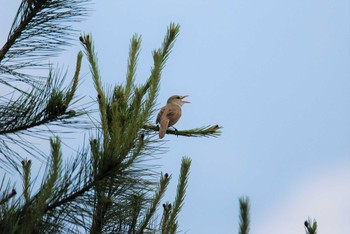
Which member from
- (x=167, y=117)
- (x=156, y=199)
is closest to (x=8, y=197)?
(x=156, y=199)

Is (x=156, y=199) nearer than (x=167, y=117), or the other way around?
(x=156, y=199)

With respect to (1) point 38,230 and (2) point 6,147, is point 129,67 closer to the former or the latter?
(2) point 6,147

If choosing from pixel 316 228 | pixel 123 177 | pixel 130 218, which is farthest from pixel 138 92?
pixel 316 228

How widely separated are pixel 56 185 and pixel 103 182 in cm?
33

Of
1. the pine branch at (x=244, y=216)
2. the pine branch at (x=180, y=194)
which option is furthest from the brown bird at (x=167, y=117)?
the pine branch at (x=244, y=216)

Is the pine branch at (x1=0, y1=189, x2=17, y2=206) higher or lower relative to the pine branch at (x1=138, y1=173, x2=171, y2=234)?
lower

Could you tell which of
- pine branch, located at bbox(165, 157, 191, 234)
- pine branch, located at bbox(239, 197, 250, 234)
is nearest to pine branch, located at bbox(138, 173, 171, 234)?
pine branch, located at bbox(165, 157, 191, 234)

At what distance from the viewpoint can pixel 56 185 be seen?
197 inches

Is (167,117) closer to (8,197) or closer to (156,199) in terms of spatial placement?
(156,199)

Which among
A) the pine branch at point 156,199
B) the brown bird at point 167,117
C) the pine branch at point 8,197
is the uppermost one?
the brown bird at point 167,117

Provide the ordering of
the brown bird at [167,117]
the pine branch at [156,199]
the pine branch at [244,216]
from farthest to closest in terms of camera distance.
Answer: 1. the brown bird at [167,117]
2. the pine branch at [156,199]
3. the pine branch at [244,216]

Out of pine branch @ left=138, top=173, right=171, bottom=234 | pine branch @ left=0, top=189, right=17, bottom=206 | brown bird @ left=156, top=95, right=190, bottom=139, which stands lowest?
pine branch @ left=0, top=189, right=17, bottom=206

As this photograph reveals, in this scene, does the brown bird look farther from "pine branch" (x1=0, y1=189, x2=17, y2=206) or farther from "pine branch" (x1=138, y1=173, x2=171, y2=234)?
"pine branch" (x1=0, y1=189, x2=17, y2=206)

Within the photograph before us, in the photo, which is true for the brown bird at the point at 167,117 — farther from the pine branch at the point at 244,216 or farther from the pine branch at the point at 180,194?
the pine branch at the point at 244,216
